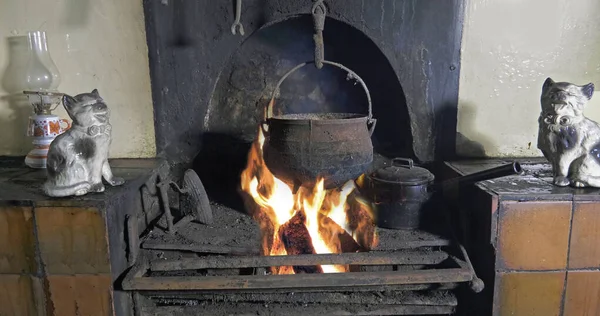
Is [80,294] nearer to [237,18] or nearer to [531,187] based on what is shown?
[237,18]

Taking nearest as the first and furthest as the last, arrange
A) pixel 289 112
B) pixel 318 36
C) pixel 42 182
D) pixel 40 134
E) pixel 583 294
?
pixel 583 294 < pixel 42 182 < pixel 318 36 < pixel 40 134 < pixel 289 112

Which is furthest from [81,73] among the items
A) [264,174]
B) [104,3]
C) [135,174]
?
[264,174]

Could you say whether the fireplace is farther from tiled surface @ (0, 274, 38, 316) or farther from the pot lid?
tiled surface @ (0, 274, 38, 316)

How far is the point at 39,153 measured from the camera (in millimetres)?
1979

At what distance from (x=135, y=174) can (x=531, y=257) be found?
155cm

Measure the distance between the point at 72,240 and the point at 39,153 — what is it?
2.15 ft

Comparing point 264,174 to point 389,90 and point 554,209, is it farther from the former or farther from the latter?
point 554,209

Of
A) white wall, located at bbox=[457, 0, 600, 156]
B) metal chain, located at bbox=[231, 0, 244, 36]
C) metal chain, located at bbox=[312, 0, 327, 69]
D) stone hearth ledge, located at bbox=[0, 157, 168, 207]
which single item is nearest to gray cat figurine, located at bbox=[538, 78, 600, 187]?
white wall, located at bbox=[457, 0, 600, 156]

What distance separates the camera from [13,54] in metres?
2.10

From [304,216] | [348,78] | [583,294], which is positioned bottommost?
[583,294]

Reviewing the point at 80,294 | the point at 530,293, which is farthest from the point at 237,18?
the point at 530,293

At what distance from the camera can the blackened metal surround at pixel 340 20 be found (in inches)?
81.4

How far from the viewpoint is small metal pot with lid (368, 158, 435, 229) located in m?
1.87

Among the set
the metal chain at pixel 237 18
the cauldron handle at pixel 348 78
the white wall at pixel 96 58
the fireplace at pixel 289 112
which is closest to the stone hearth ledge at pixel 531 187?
the fireplace at pixel 289 112
